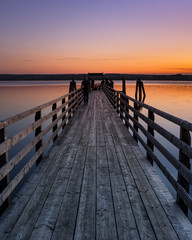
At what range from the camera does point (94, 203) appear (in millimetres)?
3453

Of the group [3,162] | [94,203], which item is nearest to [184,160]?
[94,203]

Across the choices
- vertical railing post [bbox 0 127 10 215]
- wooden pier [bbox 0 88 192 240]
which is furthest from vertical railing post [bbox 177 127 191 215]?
vertical railing post [bbox 0 127 10 215]

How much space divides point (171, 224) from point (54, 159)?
305 cm

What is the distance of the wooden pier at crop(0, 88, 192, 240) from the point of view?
2803 mm

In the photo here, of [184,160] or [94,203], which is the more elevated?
[184,160]

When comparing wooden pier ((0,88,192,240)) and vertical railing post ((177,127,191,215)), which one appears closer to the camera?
wooden pier ((0,88,192,240))

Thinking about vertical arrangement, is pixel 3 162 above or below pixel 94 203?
above

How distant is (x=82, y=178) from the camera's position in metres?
4.34

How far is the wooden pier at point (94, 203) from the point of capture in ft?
9.20

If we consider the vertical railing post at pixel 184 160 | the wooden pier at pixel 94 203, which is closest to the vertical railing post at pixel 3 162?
the wooden pier at pixel 94 203

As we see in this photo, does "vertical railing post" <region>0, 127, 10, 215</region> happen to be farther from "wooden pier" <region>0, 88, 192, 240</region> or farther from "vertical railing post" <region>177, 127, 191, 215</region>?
"vertical railing post" <region>177, 127, 191, 215</region>

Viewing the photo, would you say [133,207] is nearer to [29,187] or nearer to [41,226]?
[41,226]

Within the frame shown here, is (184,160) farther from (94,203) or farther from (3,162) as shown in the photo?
(3,162)

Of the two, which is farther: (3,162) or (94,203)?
(94,203)
